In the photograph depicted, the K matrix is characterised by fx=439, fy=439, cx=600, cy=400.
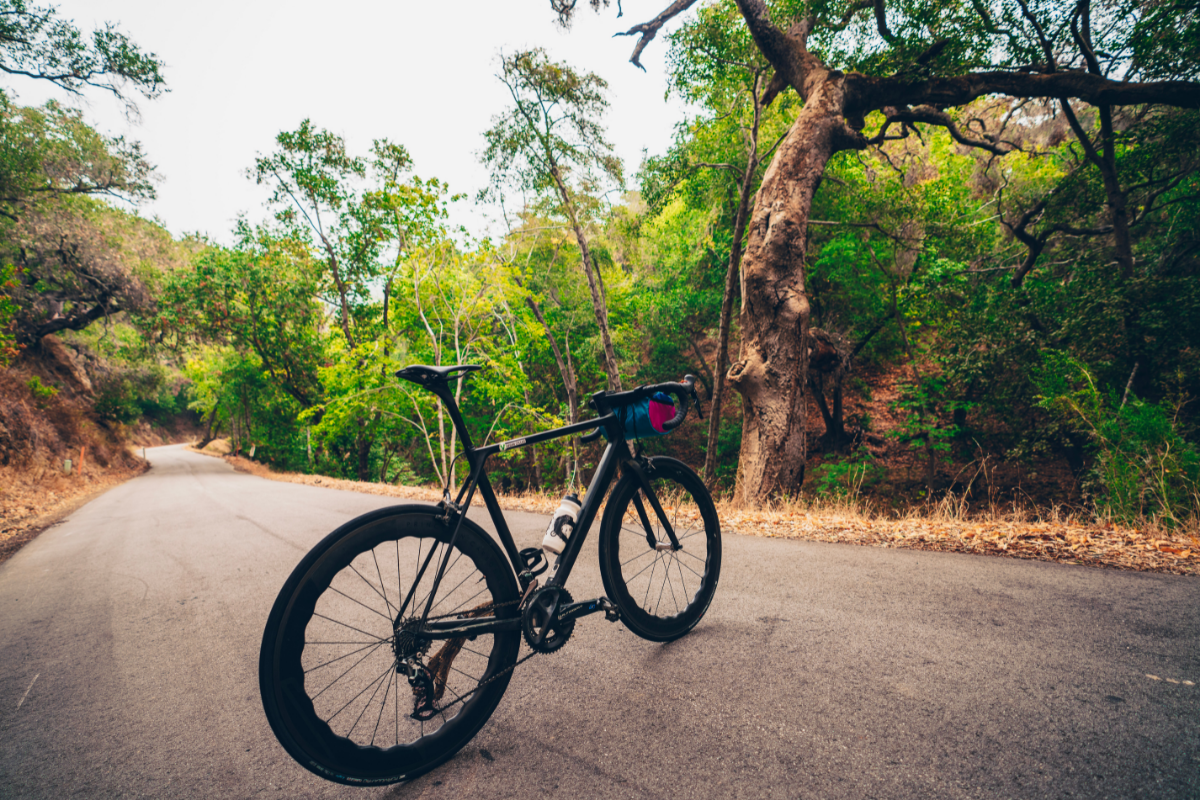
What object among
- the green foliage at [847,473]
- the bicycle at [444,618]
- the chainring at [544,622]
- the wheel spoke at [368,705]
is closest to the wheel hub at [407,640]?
the bicycle at [444,618]

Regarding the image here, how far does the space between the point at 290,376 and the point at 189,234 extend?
27.8 feet

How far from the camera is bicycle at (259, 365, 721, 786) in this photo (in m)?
1.32

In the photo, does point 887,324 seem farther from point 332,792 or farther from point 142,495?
point 142,495

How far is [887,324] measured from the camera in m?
13.1

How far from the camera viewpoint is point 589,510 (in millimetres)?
1937

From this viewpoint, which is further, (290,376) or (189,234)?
(189,234)

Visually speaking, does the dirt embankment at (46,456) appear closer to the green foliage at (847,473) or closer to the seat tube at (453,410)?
the seat tube at (453,410)

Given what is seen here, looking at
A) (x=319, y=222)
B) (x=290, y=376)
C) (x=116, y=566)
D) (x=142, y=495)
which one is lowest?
(x=142, y=495)

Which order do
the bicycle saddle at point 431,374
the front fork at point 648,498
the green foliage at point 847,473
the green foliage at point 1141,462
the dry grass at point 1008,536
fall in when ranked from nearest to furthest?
the bicycle saddle at point 431,374
the front fork at point 648,498
the dry grass at point 1008,536
the green foliage at point 1141,462
the green foliage at point 847,473

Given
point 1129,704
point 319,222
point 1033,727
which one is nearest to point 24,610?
point 1033,727

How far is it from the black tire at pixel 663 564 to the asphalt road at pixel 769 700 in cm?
13

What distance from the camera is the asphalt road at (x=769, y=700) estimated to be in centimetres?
133

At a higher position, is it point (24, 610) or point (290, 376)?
point (290, 376)

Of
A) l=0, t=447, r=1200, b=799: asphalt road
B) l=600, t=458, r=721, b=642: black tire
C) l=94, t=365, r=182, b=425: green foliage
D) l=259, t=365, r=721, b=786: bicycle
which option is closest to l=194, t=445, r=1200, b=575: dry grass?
l=0, t=447, r=1200, b=799: asphalt road
